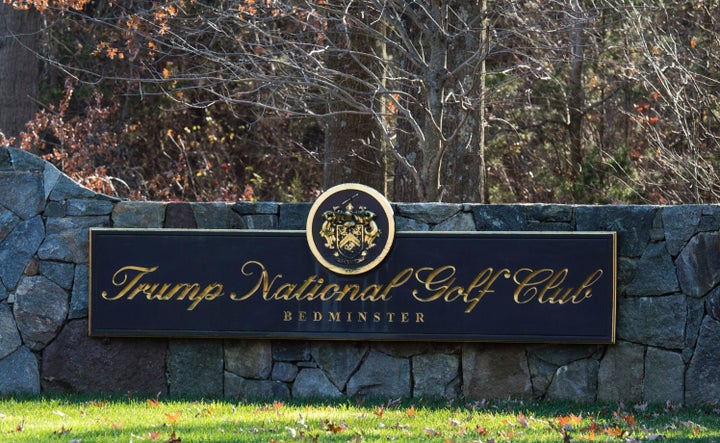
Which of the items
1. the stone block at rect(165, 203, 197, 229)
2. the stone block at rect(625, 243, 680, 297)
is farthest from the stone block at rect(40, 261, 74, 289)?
the stone block at rect(625, 243, 680, 297)

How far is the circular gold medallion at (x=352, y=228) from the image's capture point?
327 inches

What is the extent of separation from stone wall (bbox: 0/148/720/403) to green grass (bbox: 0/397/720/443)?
254mm

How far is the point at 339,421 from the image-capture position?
7180 millimetres

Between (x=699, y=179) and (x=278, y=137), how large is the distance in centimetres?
692

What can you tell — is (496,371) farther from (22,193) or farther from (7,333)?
(22,193)

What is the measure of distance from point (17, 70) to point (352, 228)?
8872mm

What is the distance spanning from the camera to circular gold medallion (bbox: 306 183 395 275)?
8312mm

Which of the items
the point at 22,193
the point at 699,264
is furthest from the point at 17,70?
the point at 699,264

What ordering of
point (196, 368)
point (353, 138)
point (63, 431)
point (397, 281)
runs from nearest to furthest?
point (63, 431)
point (397, 281)
point (196, 368)
point (353, 138)

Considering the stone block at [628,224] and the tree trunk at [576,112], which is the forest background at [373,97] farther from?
the stone block at [628,224]

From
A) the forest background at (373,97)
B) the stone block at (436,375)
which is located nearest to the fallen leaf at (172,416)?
the stone block at (436,375)

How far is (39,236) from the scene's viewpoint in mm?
8695

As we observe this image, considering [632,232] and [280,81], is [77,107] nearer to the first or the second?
[280,81]

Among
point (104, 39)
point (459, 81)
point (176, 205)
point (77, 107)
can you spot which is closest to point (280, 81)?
point (459, 81)
